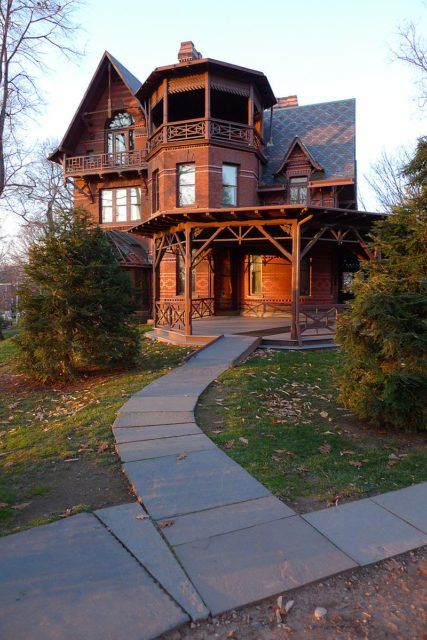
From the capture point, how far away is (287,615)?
8.63ft

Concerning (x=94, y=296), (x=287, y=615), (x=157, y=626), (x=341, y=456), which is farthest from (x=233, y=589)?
(x=94, y=296)

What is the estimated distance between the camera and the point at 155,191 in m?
21.7

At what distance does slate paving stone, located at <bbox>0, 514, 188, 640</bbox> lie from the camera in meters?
2.44

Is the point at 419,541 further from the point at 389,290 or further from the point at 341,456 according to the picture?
the point at 389,290

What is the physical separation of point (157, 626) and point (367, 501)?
2.33m

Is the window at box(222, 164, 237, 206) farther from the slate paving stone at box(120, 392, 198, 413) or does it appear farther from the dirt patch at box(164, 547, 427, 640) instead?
the dirt patch at box(164, 547, 427, 640)

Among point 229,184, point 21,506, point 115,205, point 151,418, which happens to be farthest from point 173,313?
point 115,205

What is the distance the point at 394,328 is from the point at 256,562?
4.05m

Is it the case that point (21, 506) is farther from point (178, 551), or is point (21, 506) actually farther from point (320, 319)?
point (320, 319)

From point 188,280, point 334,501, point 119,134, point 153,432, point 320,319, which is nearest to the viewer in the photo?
point 334,501

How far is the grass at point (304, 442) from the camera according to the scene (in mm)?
4391

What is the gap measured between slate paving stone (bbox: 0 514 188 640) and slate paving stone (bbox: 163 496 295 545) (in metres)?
0.48

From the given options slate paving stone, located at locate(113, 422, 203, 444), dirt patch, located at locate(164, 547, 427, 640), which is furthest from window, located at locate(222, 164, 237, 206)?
dirt patch, located at locate(164, 547, 427, 640)

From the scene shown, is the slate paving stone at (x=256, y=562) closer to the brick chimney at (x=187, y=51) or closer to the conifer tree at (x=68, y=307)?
the conifer tree at (x=68, y=307)
